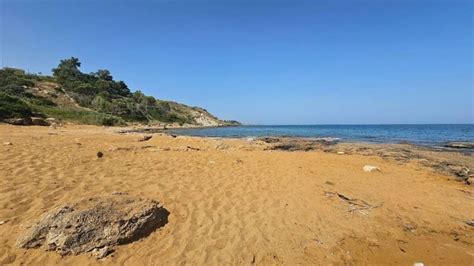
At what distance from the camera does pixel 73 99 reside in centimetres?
5041

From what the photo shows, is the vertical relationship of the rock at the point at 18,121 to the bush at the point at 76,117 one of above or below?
below

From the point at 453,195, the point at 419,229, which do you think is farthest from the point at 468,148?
the point at 419,229

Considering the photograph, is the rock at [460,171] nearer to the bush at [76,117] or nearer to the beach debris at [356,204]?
the beach debris at [356,204]

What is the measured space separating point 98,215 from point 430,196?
24.7 ft

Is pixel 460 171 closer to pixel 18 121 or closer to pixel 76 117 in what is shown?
pixel 18 121

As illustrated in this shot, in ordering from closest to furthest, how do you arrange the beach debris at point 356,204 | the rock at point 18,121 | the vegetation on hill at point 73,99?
1. the beach debris at point 356,204
2. the rock at point 18,121
3. the vegetation on hill at point 73,99

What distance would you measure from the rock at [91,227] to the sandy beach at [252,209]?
13 centimetres

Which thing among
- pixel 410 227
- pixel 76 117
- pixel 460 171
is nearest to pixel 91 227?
pixel 410 227

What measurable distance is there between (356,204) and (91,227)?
512cm

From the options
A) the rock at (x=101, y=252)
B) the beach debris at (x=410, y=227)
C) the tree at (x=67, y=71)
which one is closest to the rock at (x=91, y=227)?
the rock at (x=101, y=252)

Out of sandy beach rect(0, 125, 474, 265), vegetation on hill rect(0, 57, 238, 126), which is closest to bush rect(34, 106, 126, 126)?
vegetation on hill rect(0, 57, 238, 126)

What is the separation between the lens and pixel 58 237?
373 centimetres

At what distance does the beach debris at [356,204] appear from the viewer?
5.71 meters

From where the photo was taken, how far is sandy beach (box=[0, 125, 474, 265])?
395 centimetres
